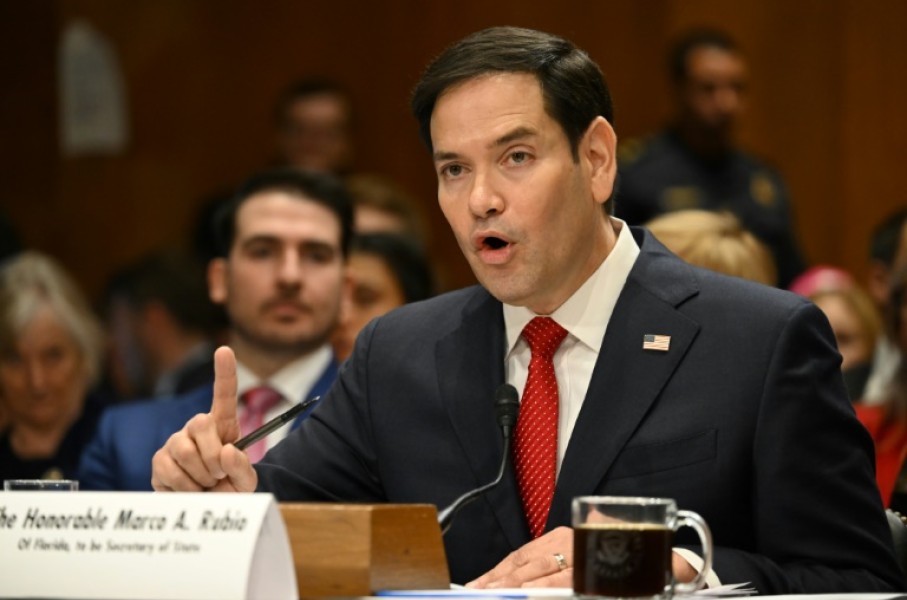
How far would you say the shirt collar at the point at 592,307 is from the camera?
2.93 m

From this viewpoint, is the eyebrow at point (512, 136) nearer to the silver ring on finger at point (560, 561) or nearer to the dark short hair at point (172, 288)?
the silver ring on finger at point (560, 561)

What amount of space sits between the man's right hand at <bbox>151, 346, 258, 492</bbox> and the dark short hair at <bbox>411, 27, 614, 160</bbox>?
2.32 ft

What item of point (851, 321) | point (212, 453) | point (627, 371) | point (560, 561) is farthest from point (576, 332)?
point (851, 321)

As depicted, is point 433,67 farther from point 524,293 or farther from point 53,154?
point 53,154

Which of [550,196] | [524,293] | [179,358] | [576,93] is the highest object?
[576,93]

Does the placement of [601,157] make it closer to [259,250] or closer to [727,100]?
[259,250]

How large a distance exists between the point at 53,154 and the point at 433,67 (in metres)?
6.15

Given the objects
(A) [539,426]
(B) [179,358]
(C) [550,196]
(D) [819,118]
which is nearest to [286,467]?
(A) [539,426]

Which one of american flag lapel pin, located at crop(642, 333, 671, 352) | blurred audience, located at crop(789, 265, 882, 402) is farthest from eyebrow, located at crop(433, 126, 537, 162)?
blurred audience, located at crop(789, 265, 882, 402)

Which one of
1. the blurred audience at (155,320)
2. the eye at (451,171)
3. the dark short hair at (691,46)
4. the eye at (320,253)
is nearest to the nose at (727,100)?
the dark short hair at (691,46)

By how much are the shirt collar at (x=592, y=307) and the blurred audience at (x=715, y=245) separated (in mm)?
1281

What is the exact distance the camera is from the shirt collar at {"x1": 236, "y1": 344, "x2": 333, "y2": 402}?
4.67 metres

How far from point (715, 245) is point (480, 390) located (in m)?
1.58

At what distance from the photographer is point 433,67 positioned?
9.75 ft
